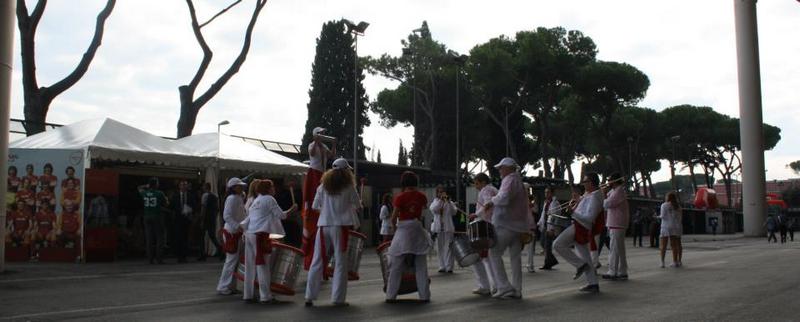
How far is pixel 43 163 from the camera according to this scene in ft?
58.3

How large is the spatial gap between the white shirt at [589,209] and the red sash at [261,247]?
4.39 m

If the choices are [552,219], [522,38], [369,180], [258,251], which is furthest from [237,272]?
[522,38]

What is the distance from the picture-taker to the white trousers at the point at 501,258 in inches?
391

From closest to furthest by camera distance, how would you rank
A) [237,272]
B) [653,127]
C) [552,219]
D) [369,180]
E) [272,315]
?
[272,315], [237,272], [552,219], [369,180], [653,127]

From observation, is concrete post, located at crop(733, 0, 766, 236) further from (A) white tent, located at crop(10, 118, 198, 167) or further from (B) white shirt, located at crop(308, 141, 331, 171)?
(B) white shirt, located at crop(308, 141, 331, 171)

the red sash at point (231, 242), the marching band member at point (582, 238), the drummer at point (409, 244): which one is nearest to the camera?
the drummer at point (409, 244)

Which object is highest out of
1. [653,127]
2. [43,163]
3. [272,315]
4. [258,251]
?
[653,127]

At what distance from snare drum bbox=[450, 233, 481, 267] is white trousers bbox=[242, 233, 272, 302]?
99.7 inches

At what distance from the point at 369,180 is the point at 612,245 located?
56.9 ft

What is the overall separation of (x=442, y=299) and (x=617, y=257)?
4239 mm

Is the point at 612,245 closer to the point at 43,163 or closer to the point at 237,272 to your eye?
the point at 237,272

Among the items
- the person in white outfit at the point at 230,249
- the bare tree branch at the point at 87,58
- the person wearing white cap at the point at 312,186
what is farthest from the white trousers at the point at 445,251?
the bare tree branch at the point at 87,58

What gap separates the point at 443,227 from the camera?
16.4 m

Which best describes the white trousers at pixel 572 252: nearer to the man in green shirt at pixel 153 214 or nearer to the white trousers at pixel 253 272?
the white trousers at pixel 253 272
